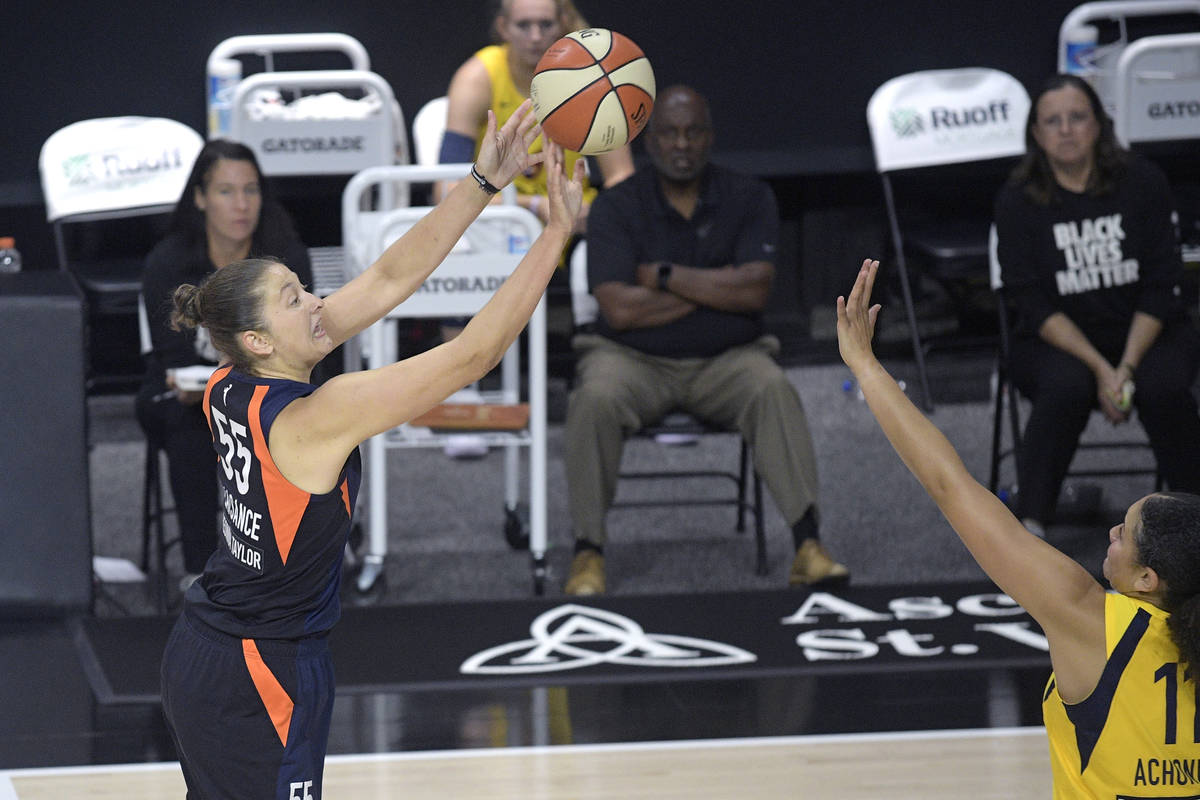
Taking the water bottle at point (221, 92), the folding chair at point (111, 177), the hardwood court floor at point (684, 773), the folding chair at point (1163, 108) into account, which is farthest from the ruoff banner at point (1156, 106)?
the folding chair at point (111, 177)

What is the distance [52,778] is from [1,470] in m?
1.28

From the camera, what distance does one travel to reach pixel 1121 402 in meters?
5.03

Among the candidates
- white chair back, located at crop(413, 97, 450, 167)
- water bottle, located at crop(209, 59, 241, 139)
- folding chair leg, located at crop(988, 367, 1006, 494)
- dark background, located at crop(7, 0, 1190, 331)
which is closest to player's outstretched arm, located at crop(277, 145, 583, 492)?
folding chair leg, located at crop(988, 367, 1006, 494)

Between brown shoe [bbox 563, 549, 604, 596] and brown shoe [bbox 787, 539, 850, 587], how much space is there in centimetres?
63

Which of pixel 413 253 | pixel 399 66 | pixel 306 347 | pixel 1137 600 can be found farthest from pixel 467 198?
pixel 399 66

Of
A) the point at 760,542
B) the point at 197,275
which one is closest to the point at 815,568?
the point at 760,542

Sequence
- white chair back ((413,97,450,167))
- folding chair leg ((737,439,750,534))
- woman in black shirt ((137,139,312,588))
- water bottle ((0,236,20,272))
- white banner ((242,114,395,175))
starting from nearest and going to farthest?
woman in black shirt ((137,139,312,588)) < folding chair leg ((737,439,750,534)) < water bottle ((0,236,20,272)) < white banner ((242,114,395,175)) < white chair back ((413,97,450,167))

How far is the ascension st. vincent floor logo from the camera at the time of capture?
4445mm

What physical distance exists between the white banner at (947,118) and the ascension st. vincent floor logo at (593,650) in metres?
3.19

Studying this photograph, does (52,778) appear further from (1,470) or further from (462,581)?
(462,581)

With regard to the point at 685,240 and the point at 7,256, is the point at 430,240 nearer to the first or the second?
the point at 685,240

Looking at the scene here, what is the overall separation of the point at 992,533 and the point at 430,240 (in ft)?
4.01

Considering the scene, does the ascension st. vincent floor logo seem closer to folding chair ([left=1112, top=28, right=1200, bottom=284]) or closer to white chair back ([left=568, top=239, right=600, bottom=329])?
white chair back ([left=568, top=239, right=600, bottom=329])

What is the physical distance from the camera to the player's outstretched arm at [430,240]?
9.36ft
